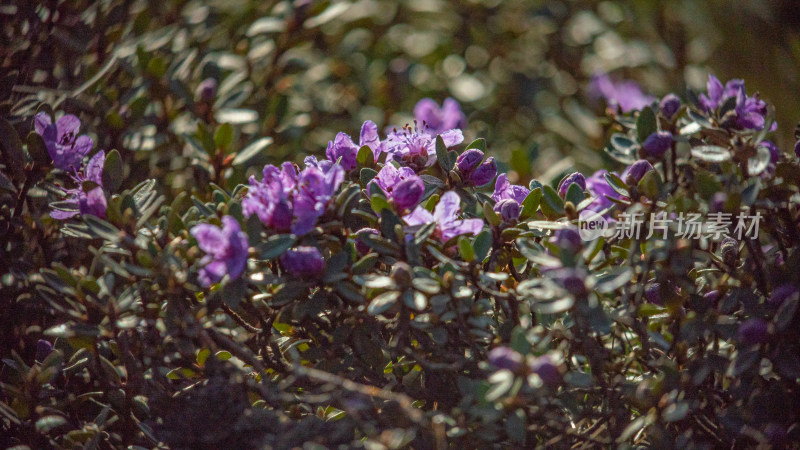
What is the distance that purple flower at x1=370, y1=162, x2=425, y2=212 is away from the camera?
995 millimetres

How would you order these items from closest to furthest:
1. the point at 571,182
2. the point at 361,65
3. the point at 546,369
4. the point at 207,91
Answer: the point at 546,369 < the point at 571,182 < the point at 207,91 < the point at 361,65

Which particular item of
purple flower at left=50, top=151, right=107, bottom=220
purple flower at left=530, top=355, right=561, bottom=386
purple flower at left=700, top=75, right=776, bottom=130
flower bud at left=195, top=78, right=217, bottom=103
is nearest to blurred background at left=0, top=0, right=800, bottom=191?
flower bud at left=195, top=78, right=217, bottom=103

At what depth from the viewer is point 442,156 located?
1.11m

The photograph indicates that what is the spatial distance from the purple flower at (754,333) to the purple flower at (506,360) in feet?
1.13

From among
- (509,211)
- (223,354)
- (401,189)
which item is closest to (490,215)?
(509,211)

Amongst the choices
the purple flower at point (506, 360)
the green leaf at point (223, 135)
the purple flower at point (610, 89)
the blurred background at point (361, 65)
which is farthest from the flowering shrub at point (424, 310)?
the purple flower at point (610, 89)

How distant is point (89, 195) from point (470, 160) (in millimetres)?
616

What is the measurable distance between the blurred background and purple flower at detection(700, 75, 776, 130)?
0.16 meters

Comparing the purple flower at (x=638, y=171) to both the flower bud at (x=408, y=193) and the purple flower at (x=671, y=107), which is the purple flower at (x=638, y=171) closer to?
the purple flower at (x=671, y=107)

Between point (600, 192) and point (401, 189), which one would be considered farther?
point (600, 192)

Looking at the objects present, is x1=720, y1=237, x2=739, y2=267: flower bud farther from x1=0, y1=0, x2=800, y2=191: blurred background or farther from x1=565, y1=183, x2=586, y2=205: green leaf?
x1=0, y1=0, x2=800, y2=191: blurred background

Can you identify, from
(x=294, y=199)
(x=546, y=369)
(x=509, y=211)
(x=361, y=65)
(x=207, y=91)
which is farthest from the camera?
→ (x=361, y=65)

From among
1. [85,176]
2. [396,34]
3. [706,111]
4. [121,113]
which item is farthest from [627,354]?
[396,34]

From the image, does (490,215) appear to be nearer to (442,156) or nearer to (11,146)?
(442,156)
